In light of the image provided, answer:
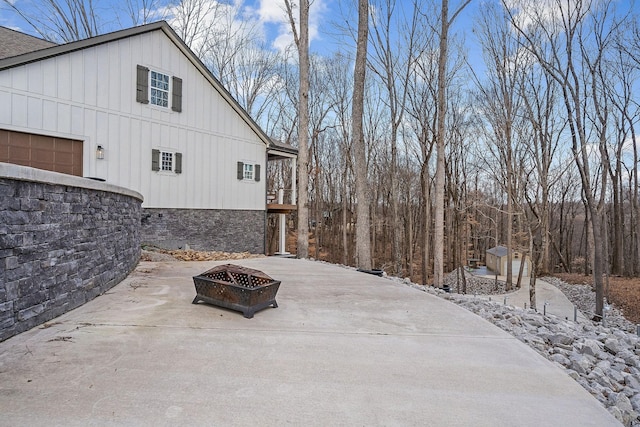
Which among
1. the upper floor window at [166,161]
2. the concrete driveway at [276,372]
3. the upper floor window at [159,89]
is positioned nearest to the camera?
the concrete driveway at [276,372]

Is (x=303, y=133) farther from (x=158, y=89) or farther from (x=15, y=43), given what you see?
(x=15, y=43)

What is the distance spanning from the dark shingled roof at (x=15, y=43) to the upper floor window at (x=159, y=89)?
2890mm

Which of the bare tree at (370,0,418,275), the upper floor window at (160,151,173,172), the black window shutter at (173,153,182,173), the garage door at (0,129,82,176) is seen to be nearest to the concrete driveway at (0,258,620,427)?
the garage door at (0,129,82,176)

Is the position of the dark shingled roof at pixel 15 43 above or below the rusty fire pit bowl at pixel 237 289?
above

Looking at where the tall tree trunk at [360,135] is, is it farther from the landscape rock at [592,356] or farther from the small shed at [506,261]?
the small shed at [506,261]

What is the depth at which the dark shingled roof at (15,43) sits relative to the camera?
9.18 metres

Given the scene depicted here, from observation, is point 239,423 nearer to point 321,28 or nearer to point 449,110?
point 321,28

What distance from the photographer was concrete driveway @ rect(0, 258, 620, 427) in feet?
7.11

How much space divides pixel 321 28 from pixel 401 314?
1348cm

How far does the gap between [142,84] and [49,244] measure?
8320 millimetres

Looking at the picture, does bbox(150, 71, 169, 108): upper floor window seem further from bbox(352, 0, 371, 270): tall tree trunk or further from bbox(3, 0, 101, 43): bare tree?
bbox(3, 0, 101, 43): bare tree

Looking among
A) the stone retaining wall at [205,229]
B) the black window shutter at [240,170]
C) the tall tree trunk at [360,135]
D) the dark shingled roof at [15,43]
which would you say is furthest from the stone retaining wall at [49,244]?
the black window shutter at [240,170]

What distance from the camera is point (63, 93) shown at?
8.87m

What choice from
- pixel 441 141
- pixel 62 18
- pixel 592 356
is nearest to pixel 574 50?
pixel 441 141
